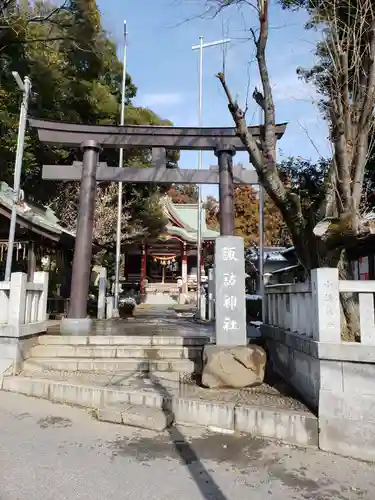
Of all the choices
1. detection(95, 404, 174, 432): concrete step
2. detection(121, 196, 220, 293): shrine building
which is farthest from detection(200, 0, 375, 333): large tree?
detection(121, 196, 220, 293): shrine building

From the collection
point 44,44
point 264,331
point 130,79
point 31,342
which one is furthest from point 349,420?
point 130,79

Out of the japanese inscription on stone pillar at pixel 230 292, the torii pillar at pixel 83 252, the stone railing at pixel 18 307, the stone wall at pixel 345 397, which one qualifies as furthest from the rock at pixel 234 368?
the torii pillar at pixel 83 252

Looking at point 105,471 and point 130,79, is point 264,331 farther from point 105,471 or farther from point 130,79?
point 130,79

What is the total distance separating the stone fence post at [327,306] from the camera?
4.65 metres

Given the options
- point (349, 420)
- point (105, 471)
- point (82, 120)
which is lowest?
point (105, 471)

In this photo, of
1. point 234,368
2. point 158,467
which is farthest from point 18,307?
point 158,467

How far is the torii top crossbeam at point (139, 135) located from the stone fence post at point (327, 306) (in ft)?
20.5

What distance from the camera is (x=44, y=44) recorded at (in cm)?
1691

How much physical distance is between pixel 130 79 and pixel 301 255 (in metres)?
21.2

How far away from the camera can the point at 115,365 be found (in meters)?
7.05

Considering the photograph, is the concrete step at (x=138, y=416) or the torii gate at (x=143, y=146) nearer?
the concrete step at (x=138, y=416)

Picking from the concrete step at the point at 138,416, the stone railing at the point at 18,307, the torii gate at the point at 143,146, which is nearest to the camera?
the concrete step at the point at 138,416

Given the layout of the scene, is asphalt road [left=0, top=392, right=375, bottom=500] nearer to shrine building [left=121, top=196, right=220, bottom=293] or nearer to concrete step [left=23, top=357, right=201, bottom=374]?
concrete step [left=23, top=357, right=201, bottom=374]

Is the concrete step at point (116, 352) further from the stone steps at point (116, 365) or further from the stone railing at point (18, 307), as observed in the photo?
the stone railing at point (18, 307)
